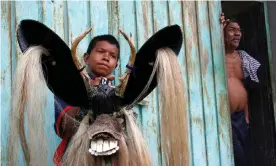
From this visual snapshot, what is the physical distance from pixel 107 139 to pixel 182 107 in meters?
0.30

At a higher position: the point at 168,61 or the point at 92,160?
the point at 168,61

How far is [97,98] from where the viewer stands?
212cm

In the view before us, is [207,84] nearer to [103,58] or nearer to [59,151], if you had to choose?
[103,58]

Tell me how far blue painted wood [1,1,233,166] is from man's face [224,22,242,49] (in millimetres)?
84

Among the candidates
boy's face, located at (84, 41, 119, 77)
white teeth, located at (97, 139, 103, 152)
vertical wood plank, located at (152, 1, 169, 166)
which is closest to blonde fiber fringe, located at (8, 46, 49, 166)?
white teeth, located at (97, 139, 103, 152)

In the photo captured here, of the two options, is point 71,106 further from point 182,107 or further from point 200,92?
point 200,92

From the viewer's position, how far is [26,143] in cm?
202

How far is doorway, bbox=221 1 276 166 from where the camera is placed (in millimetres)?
3021

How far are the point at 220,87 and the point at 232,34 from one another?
12.1 inches

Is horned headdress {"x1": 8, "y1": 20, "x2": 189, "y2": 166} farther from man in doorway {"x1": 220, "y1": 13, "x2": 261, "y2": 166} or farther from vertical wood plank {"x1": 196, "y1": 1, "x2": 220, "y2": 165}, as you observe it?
man in doorway {"x1": 220, "y1": 13, "x2": 261, "y2": 166}

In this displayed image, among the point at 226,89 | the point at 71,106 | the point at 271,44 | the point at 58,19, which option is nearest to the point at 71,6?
the point at 58,19

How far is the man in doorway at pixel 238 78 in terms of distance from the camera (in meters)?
2.96

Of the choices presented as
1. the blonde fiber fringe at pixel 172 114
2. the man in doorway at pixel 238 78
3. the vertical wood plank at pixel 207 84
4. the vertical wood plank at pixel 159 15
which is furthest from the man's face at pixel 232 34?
the blonde fiber fringe at pixel 172 114

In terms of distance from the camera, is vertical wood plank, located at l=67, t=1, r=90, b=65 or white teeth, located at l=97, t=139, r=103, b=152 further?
vertical wood plank, located at l=67, t=1, r=90, b=65
